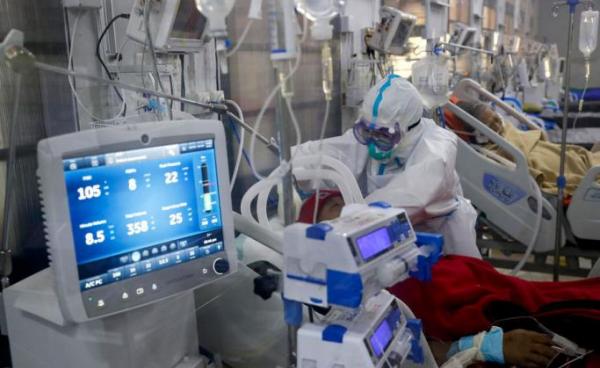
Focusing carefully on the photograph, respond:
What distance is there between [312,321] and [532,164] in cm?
271

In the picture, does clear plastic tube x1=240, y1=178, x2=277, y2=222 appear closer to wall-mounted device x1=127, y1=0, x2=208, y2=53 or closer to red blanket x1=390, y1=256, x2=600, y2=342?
red blanket x1=390, y1=256, x2=600, y2=342

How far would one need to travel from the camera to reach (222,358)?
4.23 ft

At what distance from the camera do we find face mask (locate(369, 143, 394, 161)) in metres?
2.06

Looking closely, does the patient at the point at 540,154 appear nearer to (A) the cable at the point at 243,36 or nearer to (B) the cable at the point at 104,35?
(B) the cable at the point at 104,35

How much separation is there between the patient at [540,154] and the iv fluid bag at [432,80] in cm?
26

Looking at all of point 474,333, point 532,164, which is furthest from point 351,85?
point 474,333

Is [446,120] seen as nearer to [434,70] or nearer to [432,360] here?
[434,70]

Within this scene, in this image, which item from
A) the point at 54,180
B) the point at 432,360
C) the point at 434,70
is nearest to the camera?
the point at 54,180

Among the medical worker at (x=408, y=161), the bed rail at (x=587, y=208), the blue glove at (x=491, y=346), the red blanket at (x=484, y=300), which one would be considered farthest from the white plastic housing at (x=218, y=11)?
the bed rail at (x=587, y=208)

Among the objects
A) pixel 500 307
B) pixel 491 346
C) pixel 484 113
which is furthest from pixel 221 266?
pixel 484 113

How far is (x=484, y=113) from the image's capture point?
3.31 metres

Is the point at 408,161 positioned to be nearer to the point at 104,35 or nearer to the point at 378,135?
the point at 378,135

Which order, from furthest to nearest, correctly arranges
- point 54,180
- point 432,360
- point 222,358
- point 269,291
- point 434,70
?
point 434,70
point 222,358
point 432,360
point 269,291
point 54,180

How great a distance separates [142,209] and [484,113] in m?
2.74
